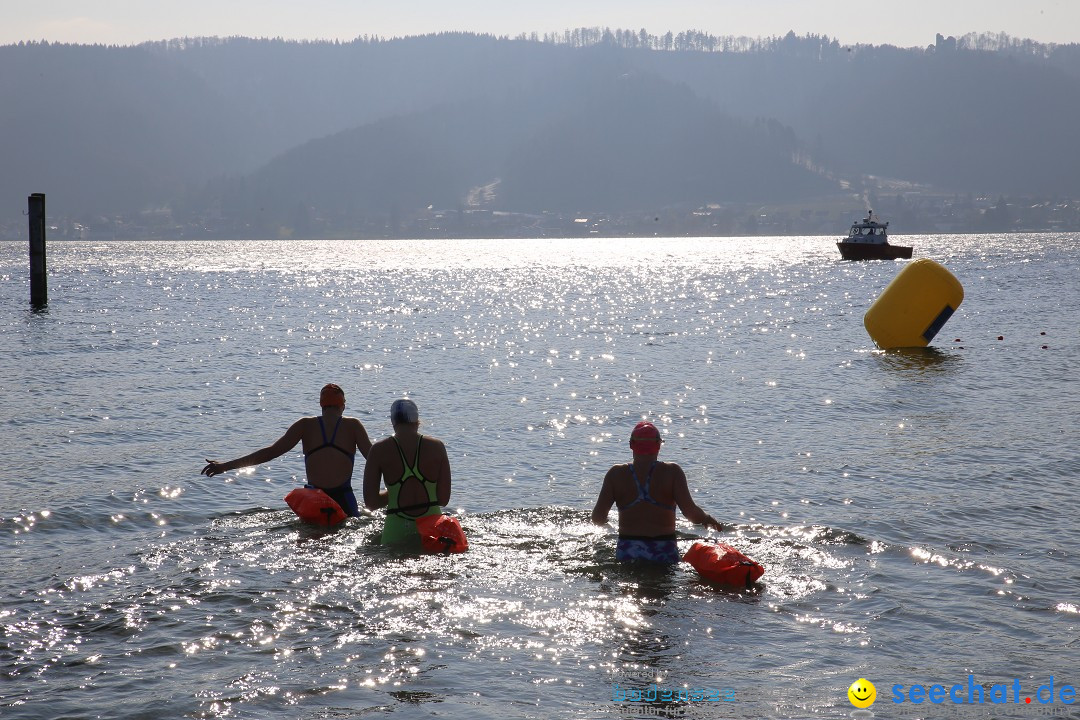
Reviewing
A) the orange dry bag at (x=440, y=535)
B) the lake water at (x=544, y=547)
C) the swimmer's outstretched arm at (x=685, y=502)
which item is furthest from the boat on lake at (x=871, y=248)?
the swimmer's outstretched arm at (x=685, y=502)

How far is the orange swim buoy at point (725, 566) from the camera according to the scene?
934 centimetres

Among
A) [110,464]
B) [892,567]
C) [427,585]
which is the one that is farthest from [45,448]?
[892,567]

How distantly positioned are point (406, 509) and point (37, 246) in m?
41.0

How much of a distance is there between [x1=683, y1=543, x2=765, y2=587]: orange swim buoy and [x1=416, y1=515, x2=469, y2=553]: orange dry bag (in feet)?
7.92

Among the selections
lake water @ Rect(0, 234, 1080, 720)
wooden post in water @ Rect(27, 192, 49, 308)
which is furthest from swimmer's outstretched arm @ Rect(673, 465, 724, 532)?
wooden post in water @ Rect(27, 192, 49, 308)

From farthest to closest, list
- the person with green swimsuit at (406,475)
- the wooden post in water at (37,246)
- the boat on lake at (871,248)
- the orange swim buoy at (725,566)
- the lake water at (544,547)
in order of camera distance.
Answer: the boat on lake at (871,248)
the wooden post in water at (37,246)
the person with green swimsuit at (406,475)
the orange swim buoy at (725,566)
the lake water at (544,547)

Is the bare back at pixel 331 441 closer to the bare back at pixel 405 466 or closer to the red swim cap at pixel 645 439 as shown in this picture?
the bare back at pixel 405 466

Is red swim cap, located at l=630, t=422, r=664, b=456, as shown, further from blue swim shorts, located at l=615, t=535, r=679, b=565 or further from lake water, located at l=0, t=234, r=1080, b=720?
lake water, located at l=0, t=234, r=1080, b=720

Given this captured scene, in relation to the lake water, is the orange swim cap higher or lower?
higher

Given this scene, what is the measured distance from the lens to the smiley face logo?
7059 mm

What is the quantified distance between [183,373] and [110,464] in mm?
12427

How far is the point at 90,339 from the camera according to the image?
Answer: 36.6 meters

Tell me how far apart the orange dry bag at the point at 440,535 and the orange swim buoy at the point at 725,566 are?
2414 millimetres

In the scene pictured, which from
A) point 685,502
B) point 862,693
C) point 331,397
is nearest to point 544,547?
point 685,502
